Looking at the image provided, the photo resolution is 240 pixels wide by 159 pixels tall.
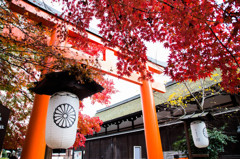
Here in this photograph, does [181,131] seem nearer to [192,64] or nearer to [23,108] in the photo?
[192,64]

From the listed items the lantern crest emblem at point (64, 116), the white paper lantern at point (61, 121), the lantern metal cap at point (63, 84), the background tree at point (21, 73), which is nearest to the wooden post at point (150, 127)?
the background tree at point (21, 73)

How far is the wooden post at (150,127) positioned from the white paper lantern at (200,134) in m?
1.75

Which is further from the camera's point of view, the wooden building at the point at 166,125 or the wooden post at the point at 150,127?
the wooden building at the point at 166,125

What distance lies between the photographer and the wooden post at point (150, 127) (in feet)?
22.2

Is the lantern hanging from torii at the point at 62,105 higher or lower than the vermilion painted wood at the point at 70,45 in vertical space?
lower

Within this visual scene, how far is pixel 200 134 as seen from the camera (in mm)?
5695

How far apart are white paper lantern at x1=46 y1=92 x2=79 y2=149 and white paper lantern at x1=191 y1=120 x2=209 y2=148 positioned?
4.90 metres

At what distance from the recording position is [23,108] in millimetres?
5578

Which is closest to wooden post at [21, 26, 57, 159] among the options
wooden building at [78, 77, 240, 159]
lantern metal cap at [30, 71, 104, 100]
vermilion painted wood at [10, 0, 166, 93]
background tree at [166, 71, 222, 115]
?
lantern metal cap at [30, 71, 104, 100]

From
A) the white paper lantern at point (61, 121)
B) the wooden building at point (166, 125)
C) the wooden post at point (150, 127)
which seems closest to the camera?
the white paper lantern at point (61, 121)

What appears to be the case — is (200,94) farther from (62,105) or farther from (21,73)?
(21,73)

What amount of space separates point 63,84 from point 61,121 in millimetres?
755

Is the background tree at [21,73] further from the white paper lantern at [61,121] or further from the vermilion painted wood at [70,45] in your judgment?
the white paper lantern at [61,121]

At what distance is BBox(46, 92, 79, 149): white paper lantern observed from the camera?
2.80 metres
